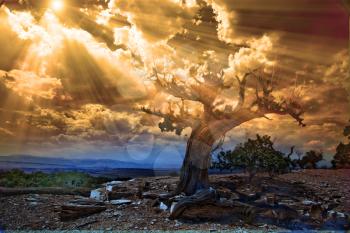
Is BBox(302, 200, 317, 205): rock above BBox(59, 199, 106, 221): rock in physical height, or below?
above

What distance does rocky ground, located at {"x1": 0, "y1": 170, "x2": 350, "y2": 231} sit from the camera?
5.75 m

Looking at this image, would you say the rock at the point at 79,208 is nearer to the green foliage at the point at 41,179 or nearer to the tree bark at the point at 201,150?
the green foliage at the point at 41,179

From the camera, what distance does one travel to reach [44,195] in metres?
5.83

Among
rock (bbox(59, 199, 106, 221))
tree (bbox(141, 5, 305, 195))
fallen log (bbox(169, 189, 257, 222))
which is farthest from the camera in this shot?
tree (bbox(141, 5, 305, 195))

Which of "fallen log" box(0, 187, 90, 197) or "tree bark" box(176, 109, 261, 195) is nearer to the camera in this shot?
"fallen log" box(0, 187, 90, 197)

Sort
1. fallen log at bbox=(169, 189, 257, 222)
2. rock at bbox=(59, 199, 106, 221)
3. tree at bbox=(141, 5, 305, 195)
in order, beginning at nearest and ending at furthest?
rock at bbox=(59, 199, 106, 221)
fallen log at bbox=(169, 189, 257, 222)
tree at bbox=(141, 5, 305, 195)

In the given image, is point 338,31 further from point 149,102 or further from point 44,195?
point 44,195

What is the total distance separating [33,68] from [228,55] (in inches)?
108

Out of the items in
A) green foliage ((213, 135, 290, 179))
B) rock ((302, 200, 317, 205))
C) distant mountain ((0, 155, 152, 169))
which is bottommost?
rock ((302, 200, 317, 205))

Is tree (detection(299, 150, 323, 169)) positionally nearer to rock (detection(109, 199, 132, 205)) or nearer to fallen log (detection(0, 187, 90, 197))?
rock (detection(109, 199, 132, 205))

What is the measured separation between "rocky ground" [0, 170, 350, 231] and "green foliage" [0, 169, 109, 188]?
0.55 feet

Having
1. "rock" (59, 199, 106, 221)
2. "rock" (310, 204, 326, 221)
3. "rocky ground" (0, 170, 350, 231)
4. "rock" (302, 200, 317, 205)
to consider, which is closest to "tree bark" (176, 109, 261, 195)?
"rocky ground" (0, 170, 350, 231)

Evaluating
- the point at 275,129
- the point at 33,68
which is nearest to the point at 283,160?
the point at 275,129

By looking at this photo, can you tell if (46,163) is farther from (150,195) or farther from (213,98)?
(213,98)
